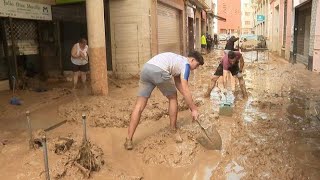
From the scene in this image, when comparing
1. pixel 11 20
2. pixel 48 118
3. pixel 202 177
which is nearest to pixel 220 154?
pixel 202 177

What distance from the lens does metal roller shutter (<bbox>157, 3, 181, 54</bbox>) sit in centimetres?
1404

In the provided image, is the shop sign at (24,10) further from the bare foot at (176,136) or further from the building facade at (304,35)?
the building facade at (304,35)

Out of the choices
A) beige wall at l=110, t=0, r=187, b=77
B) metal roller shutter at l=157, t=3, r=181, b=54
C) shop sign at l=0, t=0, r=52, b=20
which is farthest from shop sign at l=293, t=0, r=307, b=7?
shop sign at l=0, t=0, r=52, b=20

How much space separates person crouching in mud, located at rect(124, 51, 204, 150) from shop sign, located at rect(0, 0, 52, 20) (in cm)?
609

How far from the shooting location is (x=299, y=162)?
4230mm

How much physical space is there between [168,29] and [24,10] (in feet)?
23.3

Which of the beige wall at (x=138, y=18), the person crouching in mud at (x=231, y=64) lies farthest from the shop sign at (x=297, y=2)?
the person crouching in mud at (x=231, y=64)

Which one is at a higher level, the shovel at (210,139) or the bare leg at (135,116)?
the bare leg at (135,116)

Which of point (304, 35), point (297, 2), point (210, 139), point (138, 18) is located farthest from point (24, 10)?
point (297, 2)

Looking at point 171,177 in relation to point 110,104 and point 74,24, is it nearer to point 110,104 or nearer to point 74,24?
point 110,104

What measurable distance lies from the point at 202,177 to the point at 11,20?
7.76 meters

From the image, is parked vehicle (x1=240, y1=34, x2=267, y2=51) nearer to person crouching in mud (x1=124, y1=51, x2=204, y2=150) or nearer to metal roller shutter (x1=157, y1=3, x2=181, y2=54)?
metal roller shutter (x1=157, y1=3, x2=181, y2=54)

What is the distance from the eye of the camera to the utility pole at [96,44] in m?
8.03

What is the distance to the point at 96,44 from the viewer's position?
807 cm
